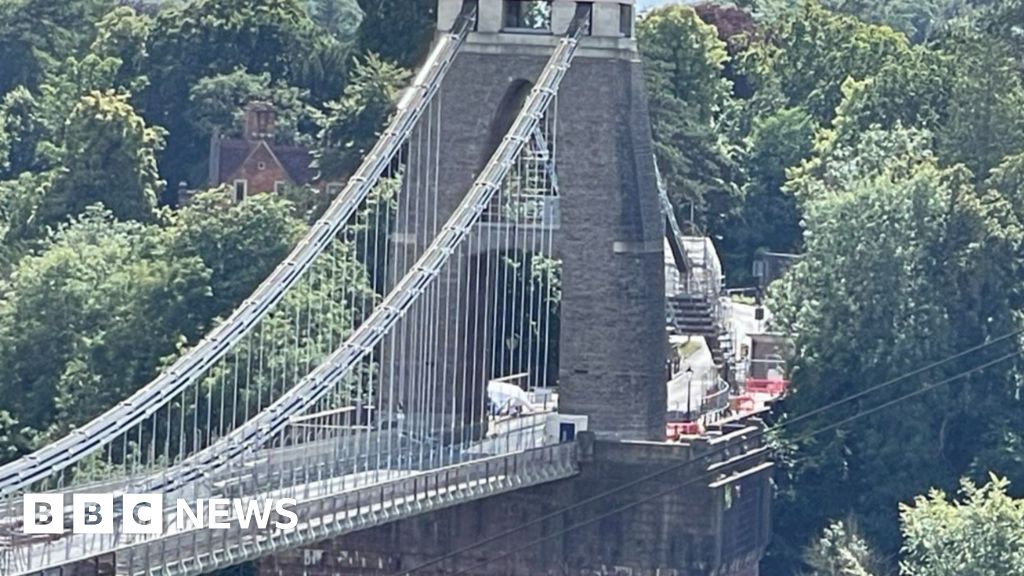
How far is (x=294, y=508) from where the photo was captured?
2640 inches

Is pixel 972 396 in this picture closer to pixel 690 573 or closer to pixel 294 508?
pixel 690 573

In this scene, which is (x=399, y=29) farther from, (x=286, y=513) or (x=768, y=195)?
(x=286, y=513)

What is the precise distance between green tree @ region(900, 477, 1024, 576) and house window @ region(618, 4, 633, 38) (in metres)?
10.00

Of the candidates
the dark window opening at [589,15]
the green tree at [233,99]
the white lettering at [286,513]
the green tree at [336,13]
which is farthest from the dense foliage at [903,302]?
the green tree at [336,13]

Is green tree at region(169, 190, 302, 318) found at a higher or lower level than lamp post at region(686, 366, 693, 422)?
higher

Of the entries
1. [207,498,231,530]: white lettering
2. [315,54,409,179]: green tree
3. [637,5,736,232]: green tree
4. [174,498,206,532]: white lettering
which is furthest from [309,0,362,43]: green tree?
[174,498,206,532]: white lettering

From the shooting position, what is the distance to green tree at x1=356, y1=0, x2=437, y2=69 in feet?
336

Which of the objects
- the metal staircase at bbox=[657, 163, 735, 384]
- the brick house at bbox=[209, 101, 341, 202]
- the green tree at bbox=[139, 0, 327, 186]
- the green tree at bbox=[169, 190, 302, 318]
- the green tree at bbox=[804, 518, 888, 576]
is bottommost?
the green tree at bbox=[804, 518, 888, 576]

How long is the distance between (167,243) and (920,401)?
47.6 feet

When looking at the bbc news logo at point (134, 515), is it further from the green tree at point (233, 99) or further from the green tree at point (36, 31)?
the green tree at point (36, 31)

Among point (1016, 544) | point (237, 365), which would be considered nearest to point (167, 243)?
point (237, 365)

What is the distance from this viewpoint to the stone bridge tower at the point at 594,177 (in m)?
79.4

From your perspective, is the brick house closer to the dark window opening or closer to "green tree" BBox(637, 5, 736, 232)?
"green tree" BBox(637, 5, 736, 232)

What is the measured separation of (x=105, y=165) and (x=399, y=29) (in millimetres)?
7474
